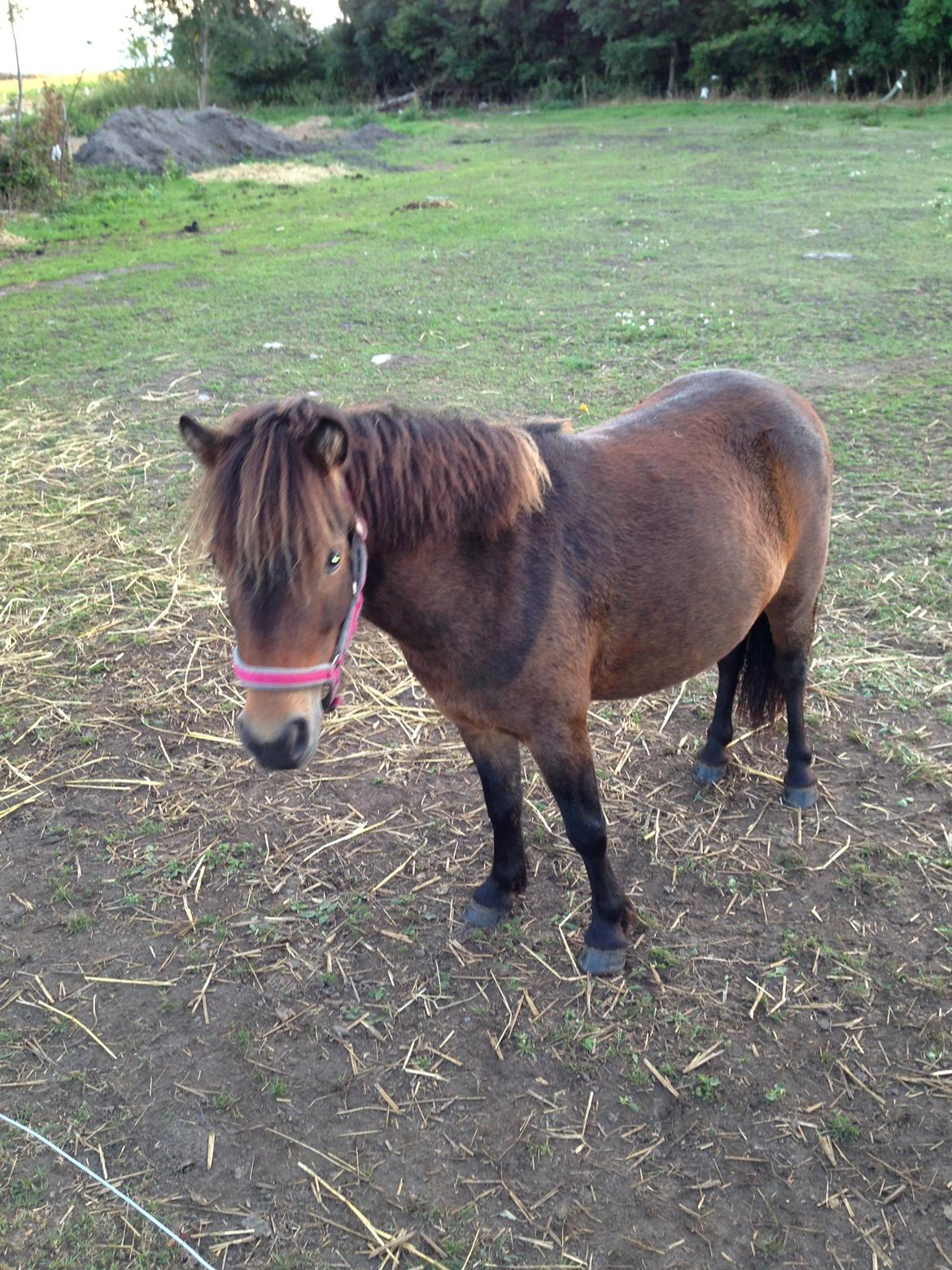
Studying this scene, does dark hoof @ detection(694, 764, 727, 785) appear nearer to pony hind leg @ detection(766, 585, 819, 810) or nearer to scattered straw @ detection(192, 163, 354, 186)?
pony hind leg @ detection(766, 585, 819, 810)

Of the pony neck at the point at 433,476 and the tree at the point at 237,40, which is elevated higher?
the tree at the point at 237,40

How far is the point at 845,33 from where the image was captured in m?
27.3

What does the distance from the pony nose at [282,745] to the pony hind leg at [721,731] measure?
218 centimetres

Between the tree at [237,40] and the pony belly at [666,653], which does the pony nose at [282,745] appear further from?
the tree at [237,40]

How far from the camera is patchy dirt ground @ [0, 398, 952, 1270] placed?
88.0 inches

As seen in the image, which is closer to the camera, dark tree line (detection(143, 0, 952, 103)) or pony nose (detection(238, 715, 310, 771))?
pony nose (detection(238, 715, 310, 771))

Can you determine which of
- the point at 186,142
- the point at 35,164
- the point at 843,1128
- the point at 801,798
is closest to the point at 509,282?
the point at 801,798

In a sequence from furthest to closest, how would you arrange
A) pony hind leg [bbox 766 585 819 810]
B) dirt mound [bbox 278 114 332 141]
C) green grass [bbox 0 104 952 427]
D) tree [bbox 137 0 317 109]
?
tree [bbox 137 0 317 109]
dirt mound [bbox 278 114 332 141]
green grass [bbox 0 104 952 427]
pony hind leg [bbox 766 585 819 810]

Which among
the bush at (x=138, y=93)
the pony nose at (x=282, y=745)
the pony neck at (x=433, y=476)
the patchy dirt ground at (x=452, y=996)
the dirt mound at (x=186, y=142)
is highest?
the bush at (x=138, y=93)

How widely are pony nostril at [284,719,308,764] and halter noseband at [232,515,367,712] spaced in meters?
0.08

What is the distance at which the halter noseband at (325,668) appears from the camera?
1.99m

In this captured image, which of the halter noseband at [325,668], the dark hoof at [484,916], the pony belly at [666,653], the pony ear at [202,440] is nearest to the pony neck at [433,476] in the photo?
the halter noseband at [325,668]

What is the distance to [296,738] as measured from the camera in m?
2.02

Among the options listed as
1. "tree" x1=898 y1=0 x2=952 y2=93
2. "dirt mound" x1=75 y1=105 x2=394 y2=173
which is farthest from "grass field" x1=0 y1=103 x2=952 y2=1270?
"tree" x1=898 y1=0 x2=952 y2=93
